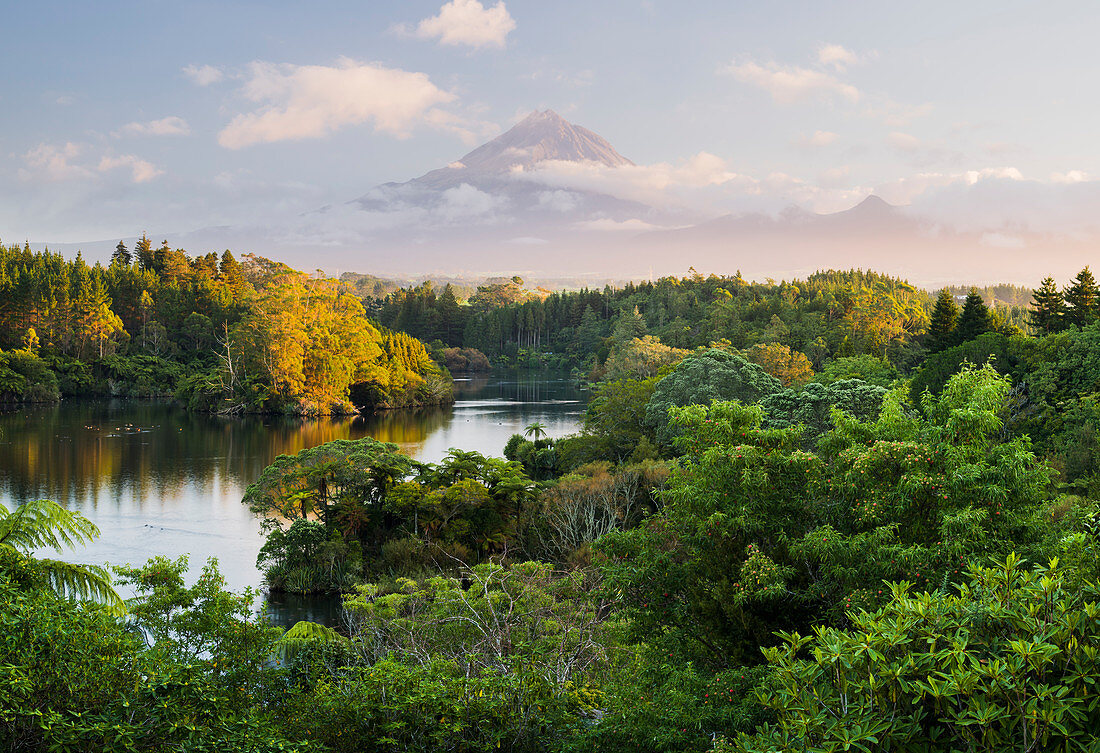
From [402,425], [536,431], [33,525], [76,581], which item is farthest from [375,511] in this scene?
[402,425]

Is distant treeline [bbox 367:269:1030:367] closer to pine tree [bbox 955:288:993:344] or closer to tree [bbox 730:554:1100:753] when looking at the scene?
pine tree [bbox 955:288:993:344]

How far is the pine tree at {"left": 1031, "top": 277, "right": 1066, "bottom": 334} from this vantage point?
3161cm

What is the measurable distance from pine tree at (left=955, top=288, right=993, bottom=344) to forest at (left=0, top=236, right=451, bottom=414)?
131ft

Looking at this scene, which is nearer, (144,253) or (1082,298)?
(1082,298)

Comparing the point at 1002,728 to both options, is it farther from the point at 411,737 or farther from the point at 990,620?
the point at 411,737

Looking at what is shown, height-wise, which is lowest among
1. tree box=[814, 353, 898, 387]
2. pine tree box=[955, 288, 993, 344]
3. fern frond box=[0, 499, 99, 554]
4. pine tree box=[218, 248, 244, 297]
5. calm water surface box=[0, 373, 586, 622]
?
calm water surface box=[0, 373, 586, 622]

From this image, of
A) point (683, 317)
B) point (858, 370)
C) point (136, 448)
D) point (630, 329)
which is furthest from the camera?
point (683, 317)

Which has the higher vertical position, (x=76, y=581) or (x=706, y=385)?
(x=706, y=385)

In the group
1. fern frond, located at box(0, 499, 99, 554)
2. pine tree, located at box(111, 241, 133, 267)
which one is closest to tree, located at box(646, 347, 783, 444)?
fern frond, located at box(0, 499, 99, 554)

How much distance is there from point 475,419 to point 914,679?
48.2m

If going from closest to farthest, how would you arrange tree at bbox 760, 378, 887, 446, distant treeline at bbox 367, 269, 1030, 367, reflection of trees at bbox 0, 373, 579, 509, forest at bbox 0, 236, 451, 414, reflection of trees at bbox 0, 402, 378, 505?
tree at bbox 760, 378, 887, 446 < reflection of trees at bbox 0, 373, 579, 509 < reflection of trees at bbox 0, 402, 378, 505 < forest at bbox 0, 236, 451, 414 < distant treeline at bbox 367, 269, 1030, 367

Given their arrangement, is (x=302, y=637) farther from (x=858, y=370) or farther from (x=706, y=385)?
(x=858, y=370)

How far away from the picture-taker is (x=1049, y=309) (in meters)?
32.4

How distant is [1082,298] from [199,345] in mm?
64386
